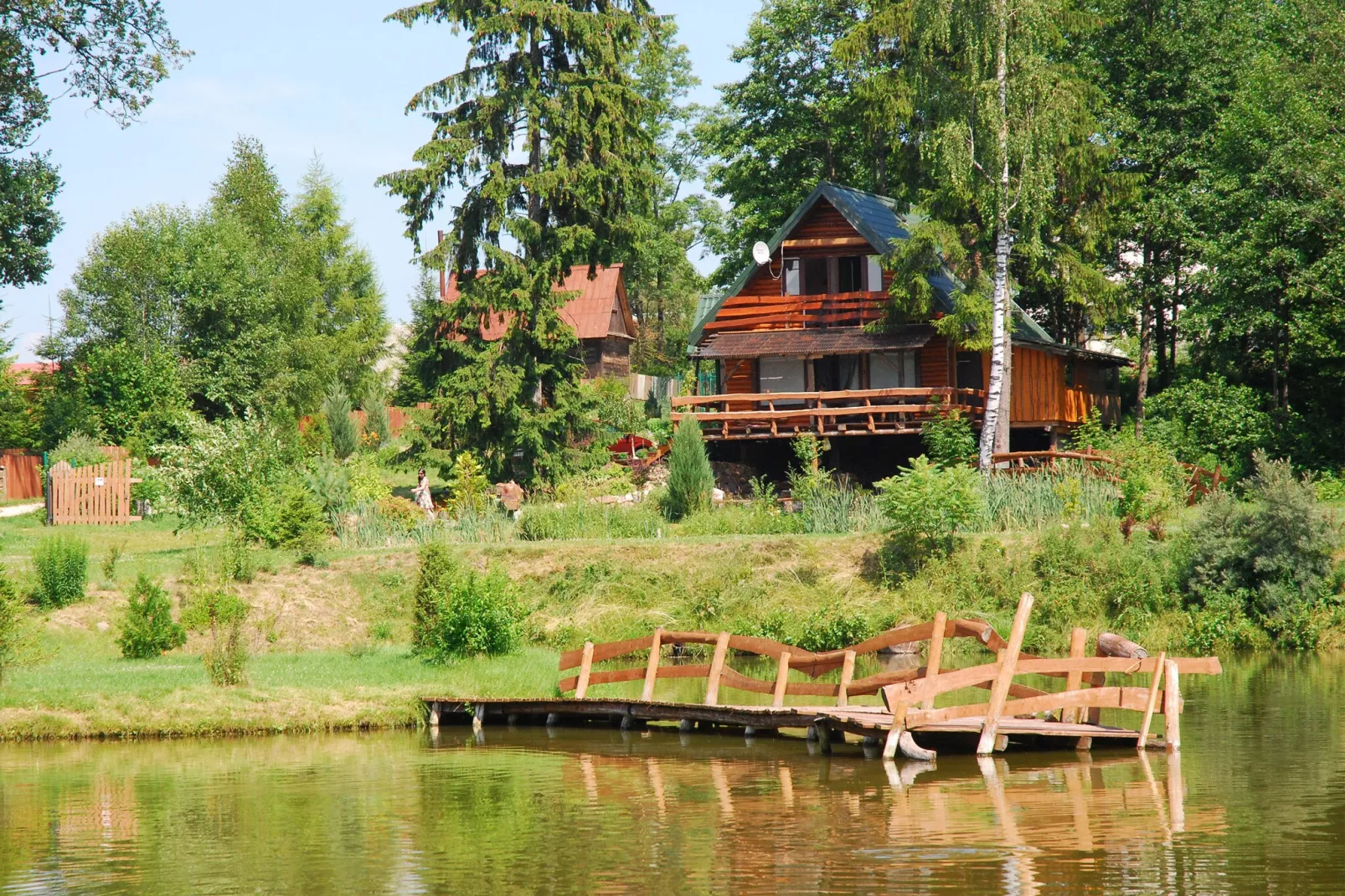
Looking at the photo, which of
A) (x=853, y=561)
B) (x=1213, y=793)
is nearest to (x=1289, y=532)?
(x=853, y=561)

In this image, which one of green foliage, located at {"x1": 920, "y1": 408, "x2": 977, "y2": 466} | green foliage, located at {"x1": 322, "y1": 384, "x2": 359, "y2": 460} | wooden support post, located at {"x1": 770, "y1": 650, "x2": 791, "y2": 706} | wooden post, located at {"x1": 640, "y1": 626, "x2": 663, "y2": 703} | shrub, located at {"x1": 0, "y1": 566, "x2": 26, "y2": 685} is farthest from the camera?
green foliage, located at {"x1": 322, "y1": 384, "x2": 359, "y2": 460}

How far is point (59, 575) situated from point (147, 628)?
9.70 feet

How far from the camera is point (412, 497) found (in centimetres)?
4178

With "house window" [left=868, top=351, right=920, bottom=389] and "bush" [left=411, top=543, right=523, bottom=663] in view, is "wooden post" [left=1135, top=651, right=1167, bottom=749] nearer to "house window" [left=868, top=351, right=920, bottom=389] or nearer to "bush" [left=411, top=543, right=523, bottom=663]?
"bush" [left=411, top=543, right=523, bottom=663]

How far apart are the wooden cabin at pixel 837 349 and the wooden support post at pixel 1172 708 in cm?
2067

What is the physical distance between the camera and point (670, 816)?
43.0 ft

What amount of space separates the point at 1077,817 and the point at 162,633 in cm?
1596

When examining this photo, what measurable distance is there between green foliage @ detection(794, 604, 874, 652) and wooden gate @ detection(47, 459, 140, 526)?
803 inches

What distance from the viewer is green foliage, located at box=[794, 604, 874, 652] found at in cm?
2525

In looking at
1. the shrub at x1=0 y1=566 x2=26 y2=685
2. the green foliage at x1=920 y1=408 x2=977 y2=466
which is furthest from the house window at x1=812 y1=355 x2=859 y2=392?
the shrub at x1=0 y1=566 x2=26 y2=685

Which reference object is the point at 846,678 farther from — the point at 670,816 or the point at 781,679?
the point at 670,816

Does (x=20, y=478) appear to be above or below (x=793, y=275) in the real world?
below

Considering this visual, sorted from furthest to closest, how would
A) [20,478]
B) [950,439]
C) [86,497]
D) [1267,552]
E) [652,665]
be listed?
1. [20,478]
2. [86,497]
3. [950,439]
4. [1267,552]
5. [652,665]

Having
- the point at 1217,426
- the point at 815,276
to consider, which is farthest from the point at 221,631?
the point at 1217,426
